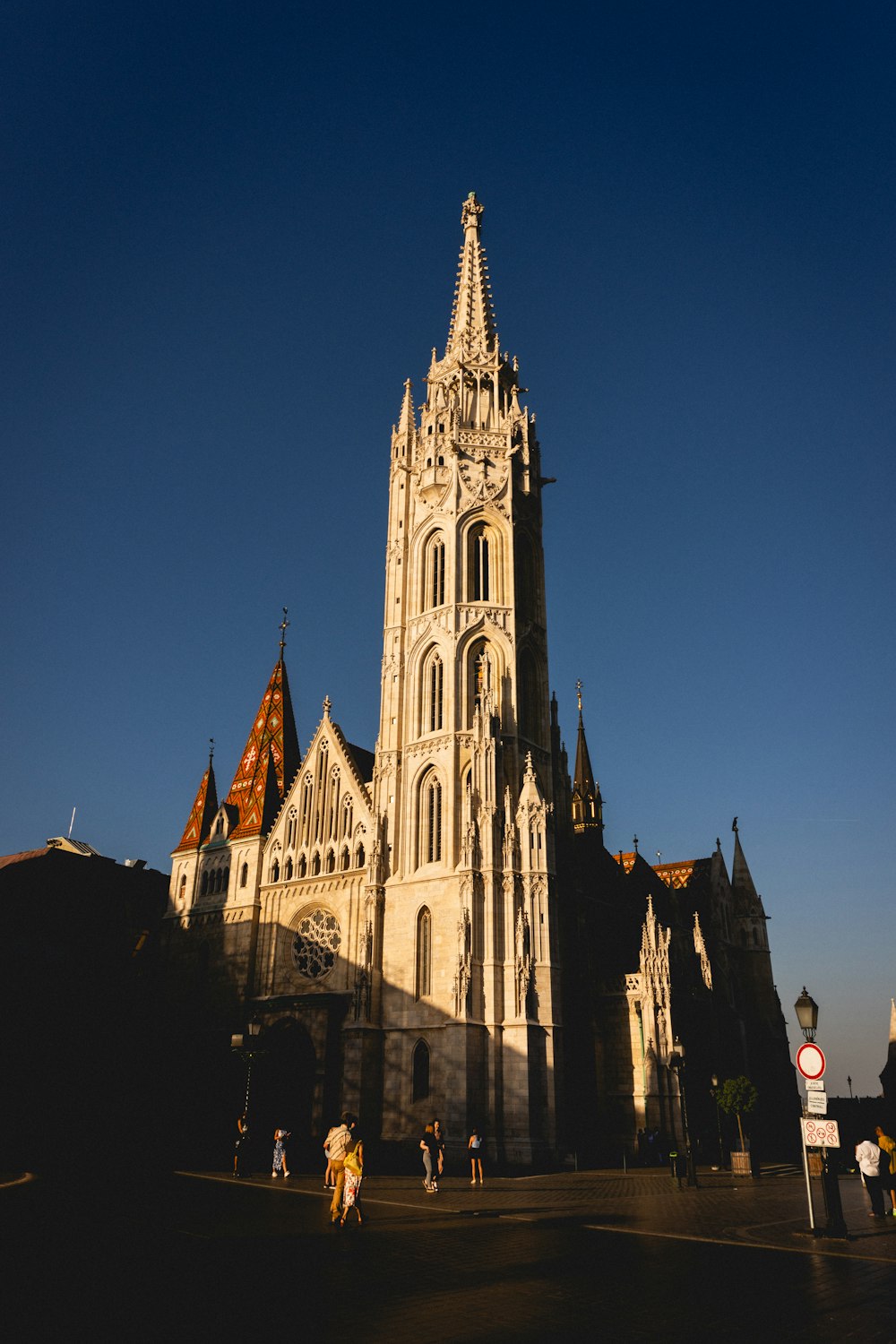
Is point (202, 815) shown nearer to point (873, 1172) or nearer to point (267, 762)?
point (267, 762)

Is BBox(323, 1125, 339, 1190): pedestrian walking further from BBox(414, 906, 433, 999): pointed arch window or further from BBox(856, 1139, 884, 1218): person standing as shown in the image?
BBox(414, 906, 433, 999): pointed arch window

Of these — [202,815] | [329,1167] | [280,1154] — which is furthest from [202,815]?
[329,1167]

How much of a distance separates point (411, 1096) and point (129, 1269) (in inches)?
949

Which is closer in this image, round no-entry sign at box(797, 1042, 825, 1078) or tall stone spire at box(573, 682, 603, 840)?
round no-entry sign at box(797, 1042, 825, 1078)

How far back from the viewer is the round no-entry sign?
14.8 metres

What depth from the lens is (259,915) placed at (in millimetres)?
41375

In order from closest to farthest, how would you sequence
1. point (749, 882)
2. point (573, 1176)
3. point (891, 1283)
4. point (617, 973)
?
point (891, 1283) < point (573, 1176) < point (617, 973) < point (749, 882)

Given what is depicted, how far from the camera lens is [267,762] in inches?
1865

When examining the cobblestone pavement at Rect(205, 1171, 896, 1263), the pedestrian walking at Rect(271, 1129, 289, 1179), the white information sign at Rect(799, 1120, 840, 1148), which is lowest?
the cobblestone pavement at Rect(205, 1171, 896, 1263)

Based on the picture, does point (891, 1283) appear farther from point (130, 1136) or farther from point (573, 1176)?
point (130, 1136)

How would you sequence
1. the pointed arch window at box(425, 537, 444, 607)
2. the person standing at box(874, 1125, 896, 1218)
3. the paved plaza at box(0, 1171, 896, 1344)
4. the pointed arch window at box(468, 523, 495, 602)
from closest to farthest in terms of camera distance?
the paved plaza at box(0, 1171, 896, 1344), the person standing at box(874, 1125, 896, 1218), the pointed arch window at box(468, 523, 495, 602), the pointed arch window at box(425, 537, 444, 607)

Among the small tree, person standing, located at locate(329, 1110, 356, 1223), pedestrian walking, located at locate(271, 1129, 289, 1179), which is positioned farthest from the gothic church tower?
person standing, located at locate(329, 1110, 356, 1223)

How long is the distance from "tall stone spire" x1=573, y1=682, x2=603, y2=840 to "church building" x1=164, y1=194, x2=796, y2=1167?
6719 mm

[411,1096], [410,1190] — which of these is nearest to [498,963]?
[411,1096]
